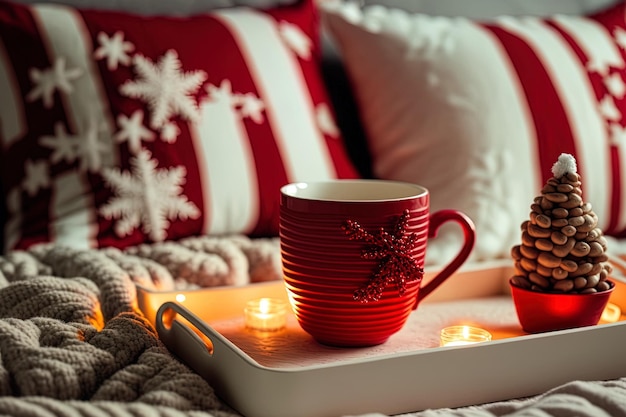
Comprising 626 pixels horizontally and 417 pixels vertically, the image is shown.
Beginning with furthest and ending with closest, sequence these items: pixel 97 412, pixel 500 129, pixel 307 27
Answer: pixel 307 27, pixel 500 129, pixel 97 412

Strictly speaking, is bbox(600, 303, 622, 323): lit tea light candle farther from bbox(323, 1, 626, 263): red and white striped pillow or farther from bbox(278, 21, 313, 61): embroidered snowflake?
bbox(278, 21, 313, 61): embroidered snowflake

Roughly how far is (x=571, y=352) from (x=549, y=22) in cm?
87

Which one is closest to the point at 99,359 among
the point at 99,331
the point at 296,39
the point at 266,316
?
the point at 99,331

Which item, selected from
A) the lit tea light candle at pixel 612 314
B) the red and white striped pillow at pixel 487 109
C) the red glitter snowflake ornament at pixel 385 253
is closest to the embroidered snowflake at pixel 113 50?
the red and white striped pillow at pixel 487 109

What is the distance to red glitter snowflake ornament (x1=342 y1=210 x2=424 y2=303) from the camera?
0.72 metres

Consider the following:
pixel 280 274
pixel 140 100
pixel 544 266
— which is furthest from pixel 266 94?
pixel 544 266

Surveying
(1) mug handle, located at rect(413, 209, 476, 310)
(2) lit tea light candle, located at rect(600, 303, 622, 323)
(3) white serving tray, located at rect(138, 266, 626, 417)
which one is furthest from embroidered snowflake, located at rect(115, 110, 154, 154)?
(2) lit tea light candle, located at rect(600, 303, 622, 323)

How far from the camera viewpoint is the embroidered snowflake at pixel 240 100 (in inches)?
47.5

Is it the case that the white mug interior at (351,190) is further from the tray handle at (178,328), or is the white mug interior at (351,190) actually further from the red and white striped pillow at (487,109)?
the red and white striped pillow at (487,109)

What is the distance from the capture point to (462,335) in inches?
31.9

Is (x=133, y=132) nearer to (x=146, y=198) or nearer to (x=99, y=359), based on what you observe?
(x=146, y=198)

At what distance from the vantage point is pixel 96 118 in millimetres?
1149

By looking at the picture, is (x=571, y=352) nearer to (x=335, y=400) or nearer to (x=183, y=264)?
(x=335, y=400)

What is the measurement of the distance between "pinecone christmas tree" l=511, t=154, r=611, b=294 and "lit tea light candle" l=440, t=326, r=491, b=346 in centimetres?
8
